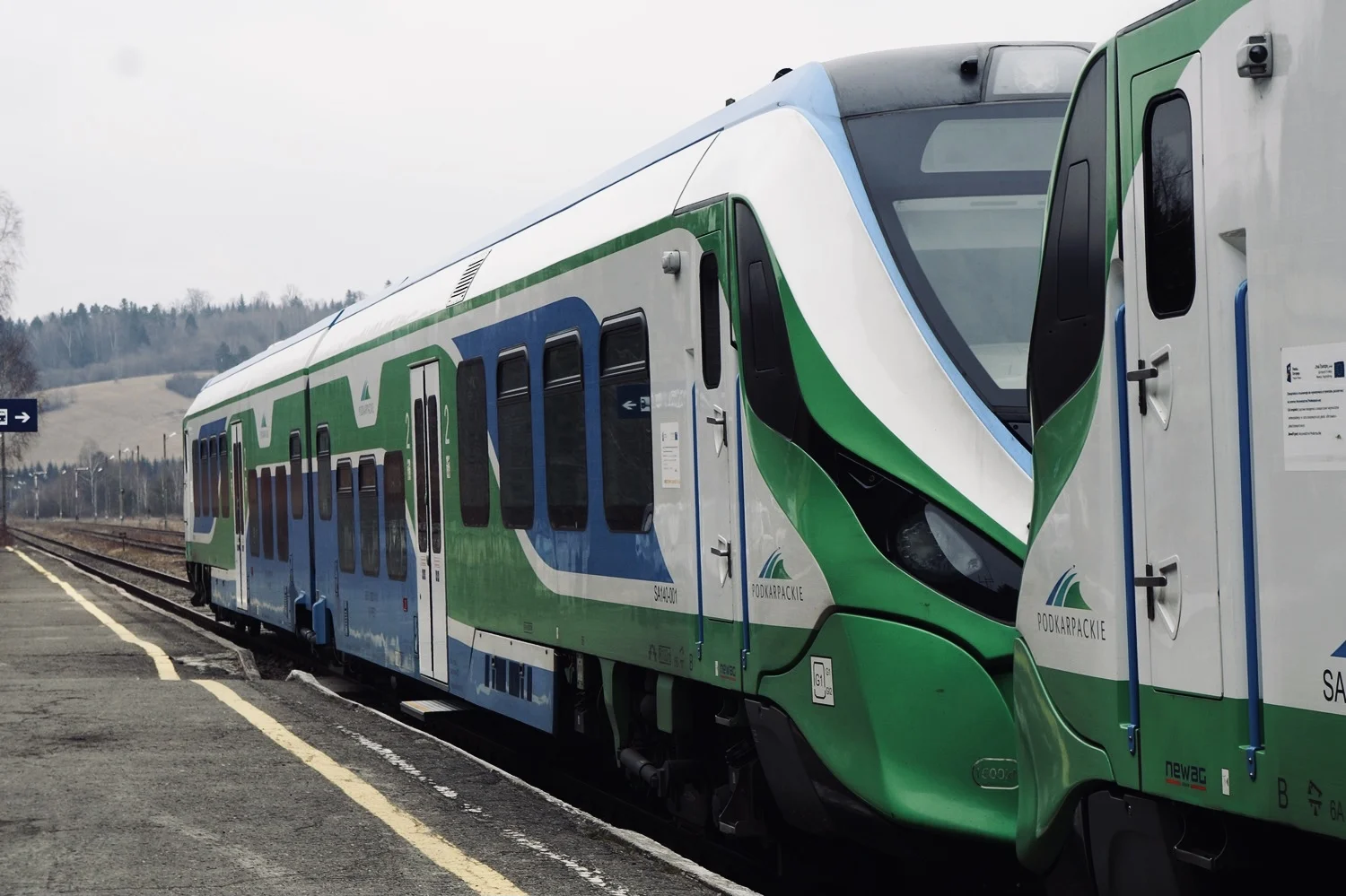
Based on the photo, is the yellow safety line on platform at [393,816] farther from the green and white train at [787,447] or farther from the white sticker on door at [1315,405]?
the white sticker on door at [1315,405]

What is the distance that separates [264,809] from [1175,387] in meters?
5.69

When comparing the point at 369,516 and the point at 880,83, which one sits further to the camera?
the point at 369,516

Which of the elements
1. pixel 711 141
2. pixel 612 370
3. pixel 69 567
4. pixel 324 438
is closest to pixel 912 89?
pixel 711 141

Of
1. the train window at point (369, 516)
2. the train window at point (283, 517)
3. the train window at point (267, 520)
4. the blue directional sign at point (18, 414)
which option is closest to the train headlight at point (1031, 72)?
the train window at point (369, 516)

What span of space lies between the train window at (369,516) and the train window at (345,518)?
360 millimetres

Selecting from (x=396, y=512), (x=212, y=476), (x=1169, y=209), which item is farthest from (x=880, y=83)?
(x=212, y=476)

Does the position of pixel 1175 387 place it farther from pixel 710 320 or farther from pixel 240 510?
pixel 240 510

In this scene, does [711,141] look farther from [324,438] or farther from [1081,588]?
[324,438]

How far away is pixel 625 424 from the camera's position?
319 inches

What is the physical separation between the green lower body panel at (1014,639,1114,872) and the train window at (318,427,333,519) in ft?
37.6

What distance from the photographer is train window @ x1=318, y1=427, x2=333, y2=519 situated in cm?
1552

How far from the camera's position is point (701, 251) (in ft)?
23.6

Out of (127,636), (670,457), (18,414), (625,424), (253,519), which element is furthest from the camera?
(18,414)

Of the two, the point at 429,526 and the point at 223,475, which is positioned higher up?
the point at 223,475
